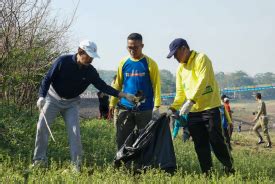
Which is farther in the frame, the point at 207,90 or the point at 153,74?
the point at 153,74

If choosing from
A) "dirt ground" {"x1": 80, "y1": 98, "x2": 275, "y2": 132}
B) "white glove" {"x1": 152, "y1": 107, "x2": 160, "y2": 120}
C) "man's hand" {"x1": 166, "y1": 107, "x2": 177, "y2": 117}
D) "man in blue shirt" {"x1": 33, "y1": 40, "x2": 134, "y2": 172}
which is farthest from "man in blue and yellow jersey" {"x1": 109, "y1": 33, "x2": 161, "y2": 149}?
"dirt ground" {"x1": 80, "y1": 98, "x2": 275, "y2": 132}

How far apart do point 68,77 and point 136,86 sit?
83 cm

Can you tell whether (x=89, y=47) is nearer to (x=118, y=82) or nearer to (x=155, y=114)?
(x=118, y=82)

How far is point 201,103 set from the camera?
16.8 feet

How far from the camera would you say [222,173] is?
5320 mm

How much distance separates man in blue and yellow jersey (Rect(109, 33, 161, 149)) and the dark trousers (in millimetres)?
484

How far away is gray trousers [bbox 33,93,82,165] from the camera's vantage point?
5.12 m

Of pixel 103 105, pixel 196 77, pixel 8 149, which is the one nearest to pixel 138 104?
pixel 196 77

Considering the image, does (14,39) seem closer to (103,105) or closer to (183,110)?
(183,110)

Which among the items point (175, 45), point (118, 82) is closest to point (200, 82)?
point (175, 45)

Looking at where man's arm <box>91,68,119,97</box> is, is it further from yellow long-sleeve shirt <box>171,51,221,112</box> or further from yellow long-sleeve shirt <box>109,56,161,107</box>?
yellow long-sleeve shirt <box>171,51,221,112</box>

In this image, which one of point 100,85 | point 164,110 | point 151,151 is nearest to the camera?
point 151,151

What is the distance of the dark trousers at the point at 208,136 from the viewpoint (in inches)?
199

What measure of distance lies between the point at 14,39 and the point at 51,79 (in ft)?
12.4
